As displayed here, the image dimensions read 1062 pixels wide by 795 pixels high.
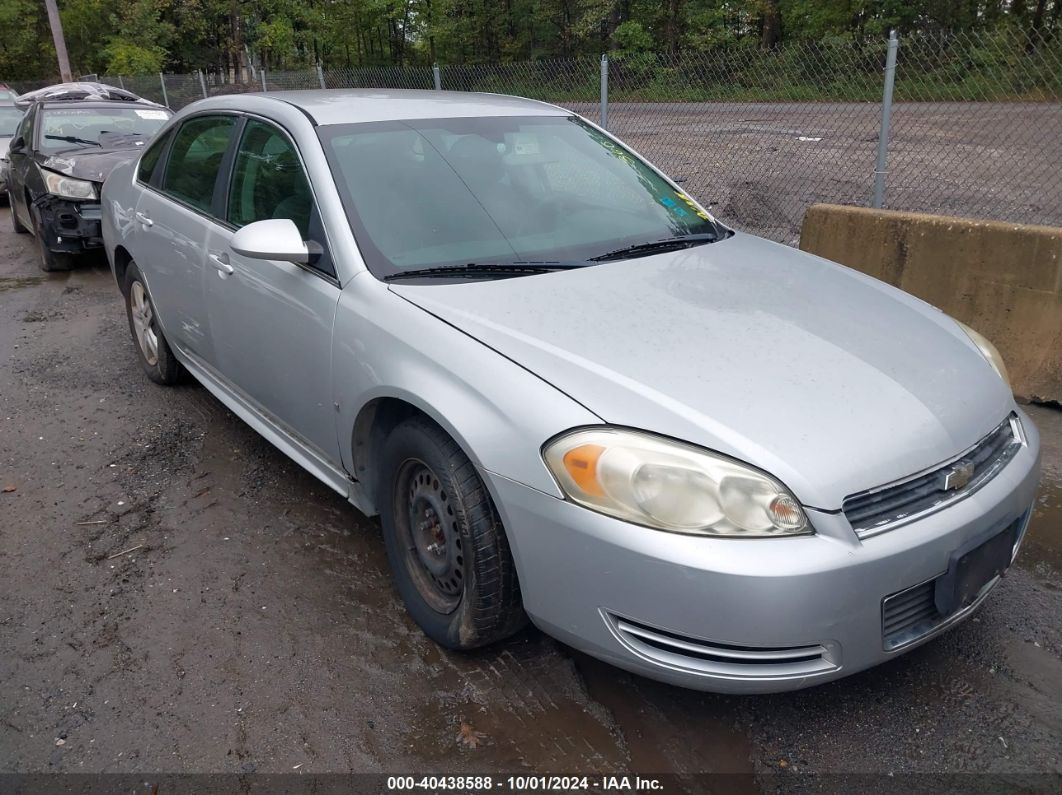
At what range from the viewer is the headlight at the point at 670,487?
2.20 m

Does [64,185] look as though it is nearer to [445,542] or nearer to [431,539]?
[431,539]

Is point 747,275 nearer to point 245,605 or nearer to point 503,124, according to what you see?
point 503,124

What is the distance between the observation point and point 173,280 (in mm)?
4504

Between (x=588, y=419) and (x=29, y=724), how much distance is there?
76.7 inches

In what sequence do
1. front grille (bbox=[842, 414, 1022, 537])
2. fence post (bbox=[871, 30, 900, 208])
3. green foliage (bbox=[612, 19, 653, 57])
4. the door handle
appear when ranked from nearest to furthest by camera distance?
front grille (bbox=[842, 414, 1022, 537]), the door handle, fence post (bbox=[871, 30, 900, 208]), green foliage (bbox=[612, 19, 653, 57])

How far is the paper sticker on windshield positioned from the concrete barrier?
257 cm

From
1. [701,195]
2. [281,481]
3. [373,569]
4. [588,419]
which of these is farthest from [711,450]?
[701,195]

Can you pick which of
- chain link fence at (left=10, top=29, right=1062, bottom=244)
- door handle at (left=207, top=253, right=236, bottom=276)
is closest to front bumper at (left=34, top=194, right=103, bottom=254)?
chain link fence at (left=10, top=29, right=1062, bottom=244)

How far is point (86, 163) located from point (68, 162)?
0.50ft

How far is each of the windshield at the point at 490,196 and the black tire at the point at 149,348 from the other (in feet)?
7.14

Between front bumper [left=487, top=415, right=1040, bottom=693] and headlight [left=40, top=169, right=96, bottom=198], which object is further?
headlight [left=40, top=169, right=96, bottom=198]

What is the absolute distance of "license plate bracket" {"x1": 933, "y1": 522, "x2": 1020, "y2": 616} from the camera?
236 centimetres

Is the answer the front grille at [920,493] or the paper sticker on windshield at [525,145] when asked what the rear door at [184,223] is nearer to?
the paper sticker on windshield at [525,145]

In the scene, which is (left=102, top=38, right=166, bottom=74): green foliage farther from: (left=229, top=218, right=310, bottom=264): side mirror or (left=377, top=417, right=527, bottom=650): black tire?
(left=377, top=417, right=527, bottom=650): black tire
